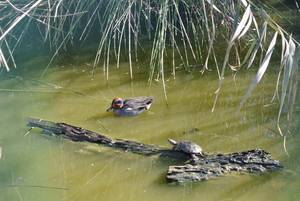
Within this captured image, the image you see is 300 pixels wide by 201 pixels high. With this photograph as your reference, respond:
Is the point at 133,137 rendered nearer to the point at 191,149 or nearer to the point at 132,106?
the point at 132,106

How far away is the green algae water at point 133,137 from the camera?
234cm

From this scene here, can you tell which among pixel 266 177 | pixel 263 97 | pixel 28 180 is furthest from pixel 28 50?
pixel 266 177

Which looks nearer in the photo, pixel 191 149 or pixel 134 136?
pixel 191 149

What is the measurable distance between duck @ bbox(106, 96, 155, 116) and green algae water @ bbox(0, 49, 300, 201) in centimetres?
7

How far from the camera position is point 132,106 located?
3553 millimetres

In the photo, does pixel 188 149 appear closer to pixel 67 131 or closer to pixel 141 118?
pixel 141 118

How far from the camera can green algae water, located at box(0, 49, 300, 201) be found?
2340 millimetres

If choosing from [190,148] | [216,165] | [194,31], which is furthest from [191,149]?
[194,31]

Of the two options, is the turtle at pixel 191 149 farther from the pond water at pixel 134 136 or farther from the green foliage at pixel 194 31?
the green foliage at pixel 194 31

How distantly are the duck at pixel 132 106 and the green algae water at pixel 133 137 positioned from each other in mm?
72

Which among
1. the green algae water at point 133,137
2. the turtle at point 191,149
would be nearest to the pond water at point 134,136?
the green algae water at point 133,137

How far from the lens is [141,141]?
3027 mm

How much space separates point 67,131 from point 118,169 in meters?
0.84

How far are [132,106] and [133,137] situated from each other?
20.6 inches
